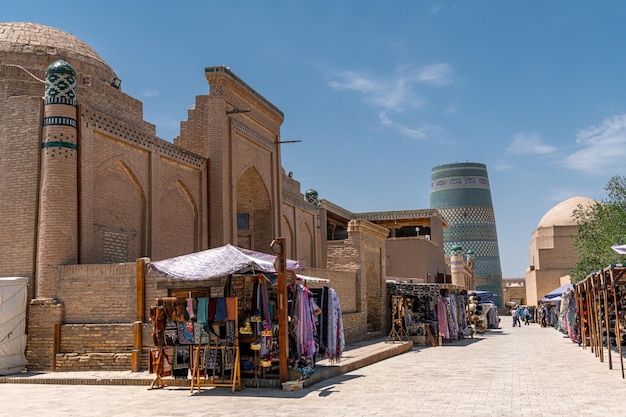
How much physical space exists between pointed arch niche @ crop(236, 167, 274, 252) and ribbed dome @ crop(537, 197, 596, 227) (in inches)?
1570

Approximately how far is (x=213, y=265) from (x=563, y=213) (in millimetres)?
51073

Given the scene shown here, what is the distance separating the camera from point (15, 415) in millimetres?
8117

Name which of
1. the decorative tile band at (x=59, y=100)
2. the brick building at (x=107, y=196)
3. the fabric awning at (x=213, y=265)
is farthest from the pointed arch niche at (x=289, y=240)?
the fabric awning at (x=213, y=265)

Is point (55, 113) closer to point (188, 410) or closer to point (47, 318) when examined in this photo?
point (47, 318)

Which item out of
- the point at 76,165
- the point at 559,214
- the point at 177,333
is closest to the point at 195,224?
the point at 76,165

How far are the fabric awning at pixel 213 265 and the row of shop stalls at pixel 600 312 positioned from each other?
611 centimetres

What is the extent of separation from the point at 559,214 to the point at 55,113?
50.4m

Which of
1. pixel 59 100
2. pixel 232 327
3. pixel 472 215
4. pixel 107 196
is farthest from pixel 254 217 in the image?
pixel 472 215

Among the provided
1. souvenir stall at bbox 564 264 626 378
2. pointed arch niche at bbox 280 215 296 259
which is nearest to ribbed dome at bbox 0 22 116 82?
pointed arch niche at bbox 280 215 296 259

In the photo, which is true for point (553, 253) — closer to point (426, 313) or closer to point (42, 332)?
point (426, 313)

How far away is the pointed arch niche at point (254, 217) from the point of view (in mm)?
21406

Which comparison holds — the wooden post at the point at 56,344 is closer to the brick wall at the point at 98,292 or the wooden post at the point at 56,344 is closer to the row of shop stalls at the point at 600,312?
the brick wall at the point at 98,292

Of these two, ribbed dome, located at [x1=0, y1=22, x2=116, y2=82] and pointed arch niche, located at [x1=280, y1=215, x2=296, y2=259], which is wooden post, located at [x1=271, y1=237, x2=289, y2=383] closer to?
ribbed dome, located at [x1=0, y1=22, x2=116, y2=82]

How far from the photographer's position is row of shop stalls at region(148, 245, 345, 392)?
33.3 feet
